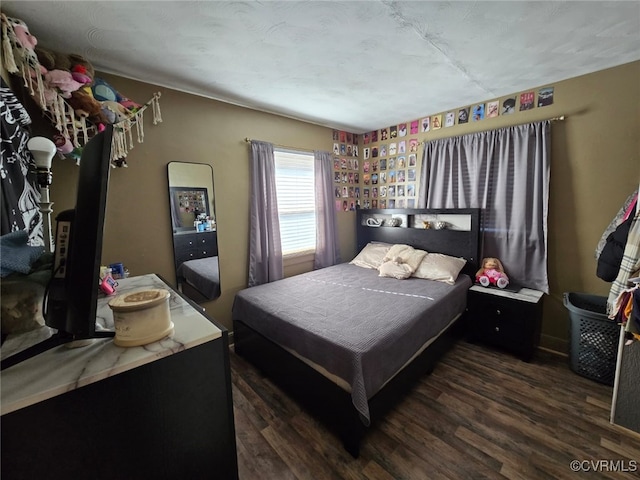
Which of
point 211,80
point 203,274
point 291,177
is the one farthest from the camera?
point 291,177

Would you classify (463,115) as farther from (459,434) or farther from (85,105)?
(85,105)

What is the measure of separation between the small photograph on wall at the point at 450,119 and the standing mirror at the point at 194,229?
8.47ft

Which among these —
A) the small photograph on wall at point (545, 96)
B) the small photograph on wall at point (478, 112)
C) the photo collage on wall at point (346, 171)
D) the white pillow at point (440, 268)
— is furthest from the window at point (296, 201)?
the small photograph on wall at point (545, 96)

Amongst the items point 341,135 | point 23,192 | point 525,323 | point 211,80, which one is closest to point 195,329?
point 23,192

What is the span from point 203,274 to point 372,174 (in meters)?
2.58

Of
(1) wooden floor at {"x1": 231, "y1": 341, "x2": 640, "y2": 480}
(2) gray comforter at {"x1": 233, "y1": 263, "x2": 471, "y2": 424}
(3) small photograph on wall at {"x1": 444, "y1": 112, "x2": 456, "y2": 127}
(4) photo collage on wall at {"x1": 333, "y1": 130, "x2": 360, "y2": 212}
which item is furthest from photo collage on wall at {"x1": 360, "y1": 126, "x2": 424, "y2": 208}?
(1) wooden floor at {"x1": 231, "y1": 341, "x2": 640, "y2": 480}

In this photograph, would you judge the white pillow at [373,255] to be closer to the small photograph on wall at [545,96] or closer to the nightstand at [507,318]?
the nightstand at [507,318]

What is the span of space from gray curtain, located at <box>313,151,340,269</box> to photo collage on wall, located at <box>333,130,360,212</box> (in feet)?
0.64

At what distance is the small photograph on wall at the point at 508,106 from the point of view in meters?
2.52

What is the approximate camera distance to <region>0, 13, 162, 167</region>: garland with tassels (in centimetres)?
119

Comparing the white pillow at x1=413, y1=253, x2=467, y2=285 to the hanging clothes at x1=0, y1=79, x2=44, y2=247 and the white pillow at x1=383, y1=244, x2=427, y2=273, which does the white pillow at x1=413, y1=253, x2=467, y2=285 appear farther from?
the hanging clothes at x1=0, y1=79, x2=44, y2=247

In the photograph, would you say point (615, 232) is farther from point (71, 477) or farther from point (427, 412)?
point (71, 477)

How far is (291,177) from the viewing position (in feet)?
10.3
